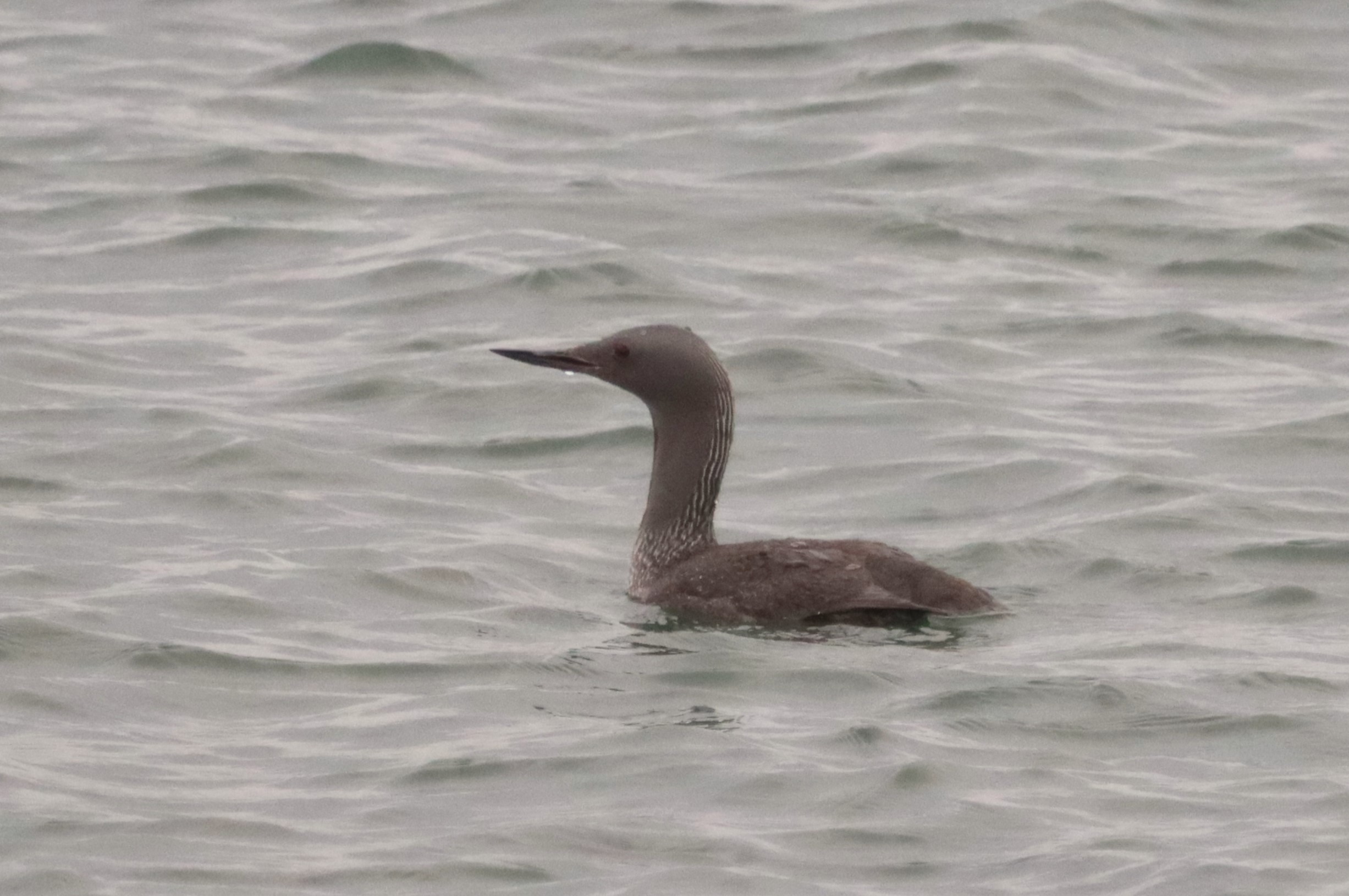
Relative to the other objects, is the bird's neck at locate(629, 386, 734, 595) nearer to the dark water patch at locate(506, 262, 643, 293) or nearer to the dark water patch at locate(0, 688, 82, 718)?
the dark water patch at locate(0, 688, 82, 718)

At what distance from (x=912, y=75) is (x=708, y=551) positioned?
29.6 feet

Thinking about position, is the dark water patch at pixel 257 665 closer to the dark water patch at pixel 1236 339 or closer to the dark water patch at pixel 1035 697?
the dark water patch at pixel 1035 697

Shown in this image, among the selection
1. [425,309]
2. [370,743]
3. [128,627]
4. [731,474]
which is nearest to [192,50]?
[425,309]

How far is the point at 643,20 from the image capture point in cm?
2023

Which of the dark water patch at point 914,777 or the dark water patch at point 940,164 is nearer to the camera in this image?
the dark water patch at point 914,777

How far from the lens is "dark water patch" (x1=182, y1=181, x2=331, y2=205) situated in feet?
54.7

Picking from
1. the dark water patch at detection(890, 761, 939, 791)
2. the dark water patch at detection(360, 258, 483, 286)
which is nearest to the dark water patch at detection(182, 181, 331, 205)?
the dark water patch at detection(360, 258, 483, 286)

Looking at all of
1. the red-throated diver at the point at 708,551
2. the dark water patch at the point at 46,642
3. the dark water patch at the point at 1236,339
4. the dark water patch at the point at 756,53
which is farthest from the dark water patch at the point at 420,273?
the dark water patch at the point at 46,642

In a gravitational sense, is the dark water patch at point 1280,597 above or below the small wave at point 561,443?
above

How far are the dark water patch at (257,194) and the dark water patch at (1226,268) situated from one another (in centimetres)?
492

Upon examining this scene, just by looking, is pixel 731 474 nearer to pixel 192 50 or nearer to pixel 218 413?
pixel 218 413

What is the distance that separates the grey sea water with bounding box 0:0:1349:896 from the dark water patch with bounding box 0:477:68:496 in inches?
0.7

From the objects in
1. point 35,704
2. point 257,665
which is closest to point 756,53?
point 257,665

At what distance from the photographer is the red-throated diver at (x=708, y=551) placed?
979 cm
